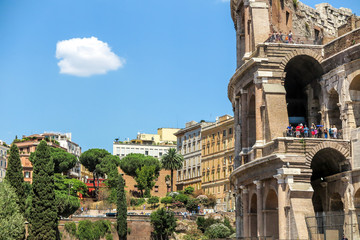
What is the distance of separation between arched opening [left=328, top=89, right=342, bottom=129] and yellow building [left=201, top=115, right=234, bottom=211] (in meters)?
60.5

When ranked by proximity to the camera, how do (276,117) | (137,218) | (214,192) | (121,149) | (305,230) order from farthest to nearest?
1. (121,149)
2. (214,192)
3. (137,218)
4. (276,117)
5. (305,230)

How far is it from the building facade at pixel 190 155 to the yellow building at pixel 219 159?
249cm

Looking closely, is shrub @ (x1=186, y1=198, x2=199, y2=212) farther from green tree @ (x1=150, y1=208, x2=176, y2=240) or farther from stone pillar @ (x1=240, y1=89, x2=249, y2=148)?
stone pillar @ (x1=240, y1=89, x2=249, y2=148)

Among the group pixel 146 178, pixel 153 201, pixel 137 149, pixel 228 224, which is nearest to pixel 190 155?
pixel 146 178

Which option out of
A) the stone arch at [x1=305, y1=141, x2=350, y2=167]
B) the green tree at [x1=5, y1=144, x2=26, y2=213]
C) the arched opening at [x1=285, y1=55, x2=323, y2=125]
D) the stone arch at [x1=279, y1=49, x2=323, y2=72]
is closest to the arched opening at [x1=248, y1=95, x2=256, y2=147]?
the arched opening at [x1=285, y1=55, x2=323, y2=125]

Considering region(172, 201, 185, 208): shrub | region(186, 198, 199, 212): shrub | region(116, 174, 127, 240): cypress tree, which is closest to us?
region(116, 174, 127, 240): cypress tree

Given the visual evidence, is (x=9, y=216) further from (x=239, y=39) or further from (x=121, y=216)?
(x=121, y=216)

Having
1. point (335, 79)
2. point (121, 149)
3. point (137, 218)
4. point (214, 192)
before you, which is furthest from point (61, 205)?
point (121, 149)

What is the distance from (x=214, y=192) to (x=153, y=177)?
16.7 meters

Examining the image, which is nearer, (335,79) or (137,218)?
(335,79)

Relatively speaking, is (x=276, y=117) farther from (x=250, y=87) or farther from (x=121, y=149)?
(x=121, y=149)

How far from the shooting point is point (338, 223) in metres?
40.8

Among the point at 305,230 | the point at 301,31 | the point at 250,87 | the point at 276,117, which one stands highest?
the point at 301,31

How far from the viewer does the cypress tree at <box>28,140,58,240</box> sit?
2489 inches
